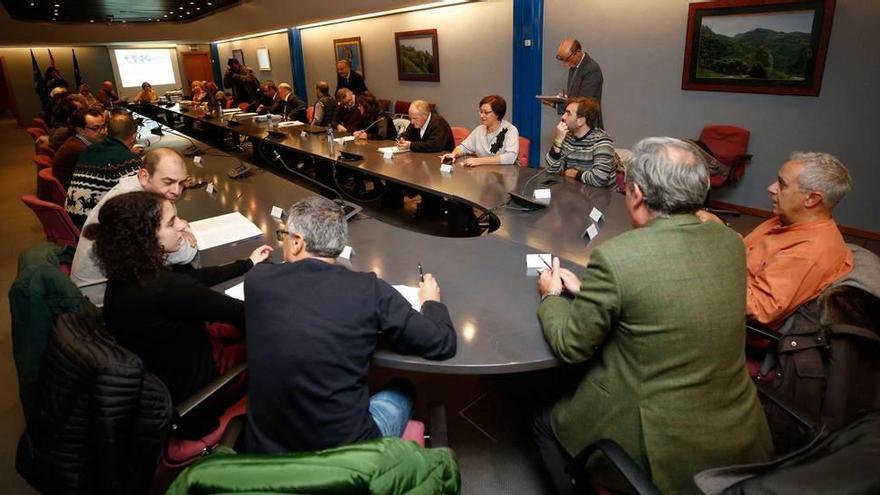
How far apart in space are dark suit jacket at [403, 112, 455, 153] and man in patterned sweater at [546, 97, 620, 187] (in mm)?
1215

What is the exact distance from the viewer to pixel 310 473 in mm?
774

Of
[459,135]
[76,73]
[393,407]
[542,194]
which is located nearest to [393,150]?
[459,135]

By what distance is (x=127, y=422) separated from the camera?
3.92ft

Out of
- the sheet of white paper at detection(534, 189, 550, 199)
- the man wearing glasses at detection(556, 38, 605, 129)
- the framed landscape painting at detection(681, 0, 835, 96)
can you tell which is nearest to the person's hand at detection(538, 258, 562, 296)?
the sheet of white paper at detection(534, 189, 550, 199)

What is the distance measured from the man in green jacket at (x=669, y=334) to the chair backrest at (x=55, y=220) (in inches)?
101

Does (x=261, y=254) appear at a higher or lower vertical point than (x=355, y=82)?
lower

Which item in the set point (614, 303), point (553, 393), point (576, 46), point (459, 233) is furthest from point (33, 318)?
point (576, 46)

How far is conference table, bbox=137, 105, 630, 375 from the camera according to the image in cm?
134

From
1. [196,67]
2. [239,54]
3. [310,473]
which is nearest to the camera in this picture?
[310,473]

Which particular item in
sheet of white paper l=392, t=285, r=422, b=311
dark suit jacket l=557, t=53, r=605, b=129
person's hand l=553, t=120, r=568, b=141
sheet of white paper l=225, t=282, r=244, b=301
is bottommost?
sheet of white paper l=225, t=282, r=244, b=301

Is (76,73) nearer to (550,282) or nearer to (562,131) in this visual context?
(562,131)

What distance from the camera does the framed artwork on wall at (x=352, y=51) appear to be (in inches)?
345

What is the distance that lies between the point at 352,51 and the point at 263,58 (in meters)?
4.73

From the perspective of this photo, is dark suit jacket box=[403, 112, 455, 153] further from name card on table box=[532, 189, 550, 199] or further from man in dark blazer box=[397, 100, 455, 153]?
name card on table box=[532, 189, 550, 199]
